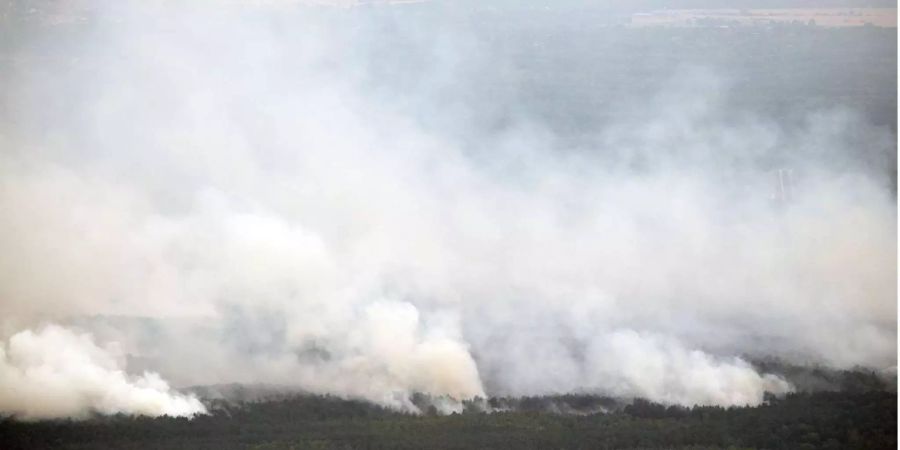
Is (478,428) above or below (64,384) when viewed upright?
below

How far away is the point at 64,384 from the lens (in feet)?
23.1

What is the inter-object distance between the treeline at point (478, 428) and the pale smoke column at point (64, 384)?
75 mm

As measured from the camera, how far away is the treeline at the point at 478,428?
6.98 metres

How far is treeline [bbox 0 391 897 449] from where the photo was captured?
6.98 metres

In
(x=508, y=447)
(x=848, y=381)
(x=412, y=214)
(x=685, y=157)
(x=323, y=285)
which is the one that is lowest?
(x=508, y=447)

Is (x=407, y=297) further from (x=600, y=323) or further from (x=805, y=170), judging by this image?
(x=805, y=170)

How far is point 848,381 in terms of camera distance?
23.6ft

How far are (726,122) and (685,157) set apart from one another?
349 millimetres

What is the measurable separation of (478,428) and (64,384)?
99.9 inches

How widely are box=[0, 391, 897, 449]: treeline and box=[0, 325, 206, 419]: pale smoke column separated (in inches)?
3.0

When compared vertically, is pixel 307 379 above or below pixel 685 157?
below

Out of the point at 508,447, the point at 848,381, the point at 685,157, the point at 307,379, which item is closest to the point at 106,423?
the point at 307,379

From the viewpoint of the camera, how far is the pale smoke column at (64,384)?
7035 millimetres

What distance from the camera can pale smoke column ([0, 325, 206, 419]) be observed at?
7035 mm
